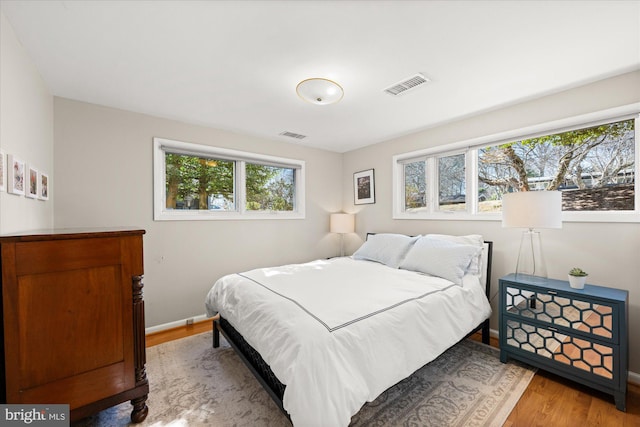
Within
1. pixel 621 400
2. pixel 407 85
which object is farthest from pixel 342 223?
pixel 621 400

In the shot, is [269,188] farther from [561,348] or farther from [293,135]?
[561,348]

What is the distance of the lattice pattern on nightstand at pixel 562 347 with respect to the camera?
1.78 m

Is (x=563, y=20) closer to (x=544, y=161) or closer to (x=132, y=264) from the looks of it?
(x=544, y=161)

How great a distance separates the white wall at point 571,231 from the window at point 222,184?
1897mm

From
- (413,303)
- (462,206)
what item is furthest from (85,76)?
(462,206)

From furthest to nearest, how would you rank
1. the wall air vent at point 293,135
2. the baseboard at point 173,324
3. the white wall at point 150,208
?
the wall air vent at point 293,135 → the baseboard at point 173,324 → the white wall at point 150,208

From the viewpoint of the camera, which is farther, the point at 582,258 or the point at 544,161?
the point at 544,161

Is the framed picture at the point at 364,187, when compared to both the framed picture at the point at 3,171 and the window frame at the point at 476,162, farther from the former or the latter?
the framed picture at the point at 3,171

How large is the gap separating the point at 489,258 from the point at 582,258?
67 cm

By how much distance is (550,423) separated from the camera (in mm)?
1588

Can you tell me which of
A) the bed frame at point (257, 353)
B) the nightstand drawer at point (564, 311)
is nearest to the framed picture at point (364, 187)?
the bed frame at point (257, 353)

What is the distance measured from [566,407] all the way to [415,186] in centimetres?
254

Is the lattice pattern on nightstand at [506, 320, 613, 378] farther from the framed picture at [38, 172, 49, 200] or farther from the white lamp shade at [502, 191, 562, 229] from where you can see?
the framed picture at [38, 172, 49, 200]

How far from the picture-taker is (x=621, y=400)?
1.68 metres
